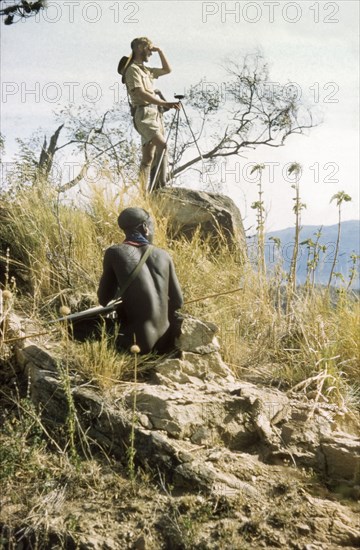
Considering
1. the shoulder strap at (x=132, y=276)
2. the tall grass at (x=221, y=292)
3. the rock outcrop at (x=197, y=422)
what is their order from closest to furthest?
the rock outcrop at (x=197, y=422) → the shoulder strap at (x=132, y=276) → the tall grass at (x=221, y=292)

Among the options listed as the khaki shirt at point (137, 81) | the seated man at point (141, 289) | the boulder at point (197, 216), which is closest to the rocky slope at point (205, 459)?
the seated man at point (141, 289)

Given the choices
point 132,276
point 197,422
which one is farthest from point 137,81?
point 197,422

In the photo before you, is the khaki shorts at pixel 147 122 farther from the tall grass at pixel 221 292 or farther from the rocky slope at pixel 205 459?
the rocky slope at pixel 205 459

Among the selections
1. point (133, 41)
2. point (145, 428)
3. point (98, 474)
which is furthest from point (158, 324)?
point (133, 41)

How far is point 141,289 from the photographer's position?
5996mm

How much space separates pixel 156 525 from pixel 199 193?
6.27 m

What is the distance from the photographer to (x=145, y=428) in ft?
17.3

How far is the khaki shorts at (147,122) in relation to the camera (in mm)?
9883

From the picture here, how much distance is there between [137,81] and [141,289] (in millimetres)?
4573

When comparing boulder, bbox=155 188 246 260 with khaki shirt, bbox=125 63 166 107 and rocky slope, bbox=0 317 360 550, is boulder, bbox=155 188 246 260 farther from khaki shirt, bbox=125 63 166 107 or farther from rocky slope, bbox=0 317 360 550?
rocky slope, bbox=0 317 360 550

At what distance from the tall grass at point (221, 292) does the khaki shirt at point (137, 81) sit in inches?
56.7

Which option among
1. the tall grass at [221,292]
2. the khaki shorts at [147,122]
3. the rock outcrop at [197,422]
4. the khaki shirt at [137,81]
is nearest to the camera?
the rock outcrop at [197,422]

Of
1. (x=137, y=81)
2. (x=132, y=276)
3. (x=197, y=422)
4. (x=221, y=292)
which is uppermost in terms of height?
(x=137, y=81)

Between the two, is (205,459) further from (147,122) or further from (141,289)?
(147,122)
